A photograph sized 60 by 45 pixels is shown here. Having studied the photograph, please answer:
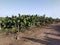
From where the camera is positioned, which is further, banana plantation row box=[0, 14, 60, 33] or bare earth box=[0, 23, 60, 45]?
banana plantation row box=[0, 14, 60, 33]

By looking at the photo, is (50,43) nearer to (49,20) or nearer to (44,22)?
(44,22)

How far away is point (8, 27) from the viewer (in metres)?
14.3

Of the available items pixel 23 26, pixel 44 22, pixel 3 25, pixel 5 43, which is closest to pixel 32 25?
pixel 23 26

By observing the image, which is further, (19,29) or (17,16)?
(17,16)

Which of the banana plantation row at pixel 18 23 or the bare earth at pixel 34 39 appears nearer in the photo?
the bare earth at pixel 34 39

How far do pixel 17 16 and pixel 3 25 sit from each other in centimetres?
176

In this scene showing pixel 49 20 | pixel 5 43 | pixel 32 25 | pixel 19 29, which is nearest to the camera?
pixel 5 43

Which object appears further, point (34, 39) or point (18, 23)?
point (18, 23)

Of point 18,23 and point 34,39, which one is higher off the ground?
point 18,23

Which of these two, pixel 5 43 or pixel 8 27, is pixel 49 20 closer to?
pixel 8 27

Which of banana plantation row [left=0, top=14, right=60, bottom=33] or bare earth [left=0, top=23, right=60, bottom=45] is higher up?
banana plantation row [left=0, top=14, right=60, bottom=33]

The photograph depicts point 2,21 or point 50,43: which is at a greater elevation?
point 2,21

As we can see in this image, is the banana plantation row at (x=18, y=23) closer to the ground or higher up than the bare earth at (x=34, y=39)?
higher up

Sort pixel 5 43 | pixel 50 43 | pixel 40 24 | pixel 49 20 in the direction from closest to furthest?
pixel 50 43 → pixel 5 43 → pixel 40 24 → pixel 49 20
